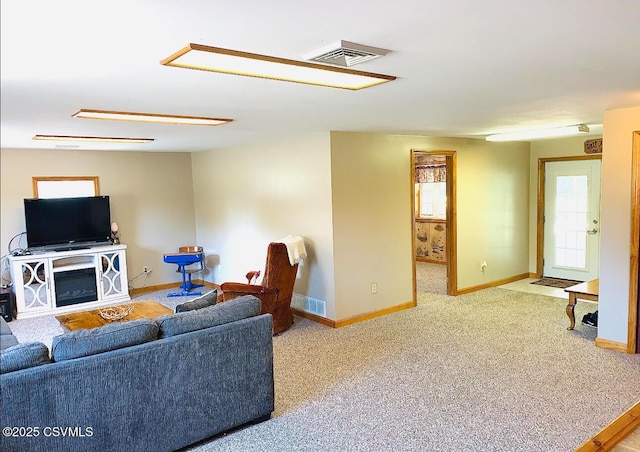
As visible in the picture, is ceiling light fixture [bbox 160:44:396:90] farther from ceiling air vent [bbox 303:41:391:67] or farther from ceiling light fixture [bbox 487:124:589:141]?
ceiling light fixture [bbox 487:124:589:141]

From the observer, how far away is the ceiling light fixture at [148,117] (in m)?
3.25

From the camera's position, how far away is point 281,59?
2080 mm

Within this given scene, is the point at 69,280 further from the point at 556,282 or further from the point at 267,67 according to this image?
the point at 556,282

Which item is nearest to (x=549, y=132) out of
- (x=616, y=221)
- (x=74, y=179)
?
(x=616, y=221)

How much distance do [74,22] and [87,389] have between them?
1.69 meters

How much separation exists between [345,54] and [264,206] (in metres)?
4.03

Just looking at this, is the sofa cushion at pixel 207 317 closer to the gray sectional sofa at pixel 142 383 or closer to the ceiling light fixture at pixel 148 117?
the gray sectional sofa at pixel 142 383

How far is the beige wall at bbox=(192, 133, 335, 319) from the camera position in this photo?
16.5ft

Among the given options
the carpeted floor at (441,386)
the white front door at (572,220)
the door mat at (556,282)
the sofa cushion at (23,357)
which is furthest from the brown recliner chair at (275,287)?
the white front door at (572,220)

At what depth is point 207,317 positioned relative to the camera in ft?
9.25

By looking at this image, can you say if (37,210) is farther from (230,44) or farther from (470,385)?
(470,385)

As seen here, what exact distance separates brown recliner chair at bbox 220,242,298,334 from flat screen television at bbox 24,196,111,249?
2.51 meters

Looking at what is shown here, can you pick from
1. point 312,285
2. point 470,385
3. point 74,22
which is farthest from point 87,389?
point 312,285

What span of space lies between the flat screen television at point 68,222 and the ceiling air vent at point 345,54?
4398mm
